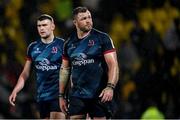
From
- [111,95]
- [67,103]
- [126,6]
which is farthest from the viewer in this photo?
[126,6]

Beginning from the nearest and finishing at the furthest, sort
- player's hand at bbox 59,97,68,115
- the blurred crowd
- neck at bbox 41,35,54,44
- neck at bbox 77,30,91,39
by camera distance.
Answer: neck at bbox 77,30,91,39 < player's hand at bbox 59,97,68,115 < neck at bbox 41,35,54,44 < the blurred crowd

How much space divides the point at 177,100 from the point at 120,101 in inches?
58.4

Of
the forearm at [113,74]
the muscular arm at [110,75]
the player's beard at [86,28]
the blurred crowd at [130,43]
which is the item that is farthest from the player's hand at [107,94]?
the blurred crowd at [130,43]

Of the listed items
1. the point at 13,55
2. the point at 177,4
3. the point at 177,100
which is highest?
the point at 177,4

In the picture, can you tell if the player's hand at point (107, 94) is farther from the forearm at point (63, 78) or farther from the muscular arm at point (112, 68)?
the forearm at point (63, 78)

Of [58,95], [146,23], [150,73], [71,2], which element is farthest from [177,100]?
[58,95]

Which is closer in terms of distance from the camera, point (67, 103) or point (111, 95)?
point (111, 95)

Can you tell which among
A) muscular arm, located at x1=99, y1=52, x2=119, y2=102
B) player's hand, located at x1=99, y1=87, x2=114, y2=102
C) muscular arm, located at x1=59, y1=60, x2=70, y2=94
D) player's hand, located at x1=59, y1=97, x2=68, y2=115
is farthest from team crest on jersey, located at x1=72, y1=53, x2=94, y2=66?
player's hand, located at x1=59, y1=97, x2=68, y2=115

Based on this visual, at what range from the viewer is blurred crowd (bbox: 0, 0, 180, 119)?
55.8 ft

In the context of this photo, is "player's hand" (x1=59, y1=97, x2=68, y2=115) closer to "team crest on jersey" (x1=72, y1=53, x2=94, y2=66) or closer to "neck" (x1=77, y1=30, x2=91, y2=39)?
"team crest on jersey" (x1=72, y1=53, x2=94, y2=66)

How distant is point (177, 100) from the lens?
17469 mm

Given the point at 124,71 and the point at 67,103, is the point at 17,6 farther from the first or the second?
the point at 67,103

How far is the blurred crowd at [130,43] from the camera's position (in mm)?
17016

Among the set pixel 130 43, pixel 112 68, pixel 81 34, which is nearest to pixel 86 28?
pixel 81 34
